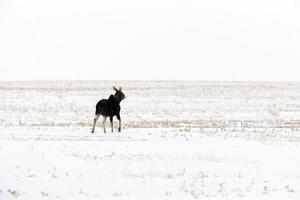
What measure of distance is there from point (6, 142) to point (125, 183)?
22.4 feet

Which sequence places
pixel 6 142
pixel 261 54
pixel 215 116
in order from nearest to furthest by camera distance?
pixel 6 142, pixel 215 116, pixel 261 54

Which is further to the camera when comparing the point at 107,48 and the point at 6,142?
the point at 107,48

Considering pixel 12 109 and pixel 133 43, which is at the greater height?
pixel 133 43

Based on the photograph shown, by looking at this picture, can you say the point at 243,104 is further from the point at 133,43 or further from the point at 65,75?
the point at 133,43

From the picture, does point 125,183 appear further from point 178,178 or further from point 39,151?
point 39,151

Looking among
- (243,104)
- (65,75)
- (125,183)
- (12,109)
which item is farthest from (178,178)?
(65,75)

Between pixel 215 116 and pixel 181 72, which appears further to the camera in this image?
pixel 181 72

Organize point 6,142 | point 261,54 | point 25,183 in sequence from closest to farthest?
point 25,183
point 6,142
point 261,54

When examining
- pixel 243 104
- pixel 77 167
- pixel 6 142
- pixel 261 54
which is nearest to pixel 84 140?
pixel 6 142

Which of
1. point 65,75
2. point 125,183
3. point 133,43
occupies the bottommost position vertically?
point 125,183

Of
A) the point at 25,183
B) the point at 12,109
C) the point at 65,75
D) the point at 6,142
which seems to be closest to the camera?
the point at 25,183

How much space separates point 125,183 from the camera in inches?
Result: 584

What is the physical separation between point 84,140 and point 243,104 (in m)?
26.1

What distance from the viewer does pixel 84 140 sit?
2159 centimetres
